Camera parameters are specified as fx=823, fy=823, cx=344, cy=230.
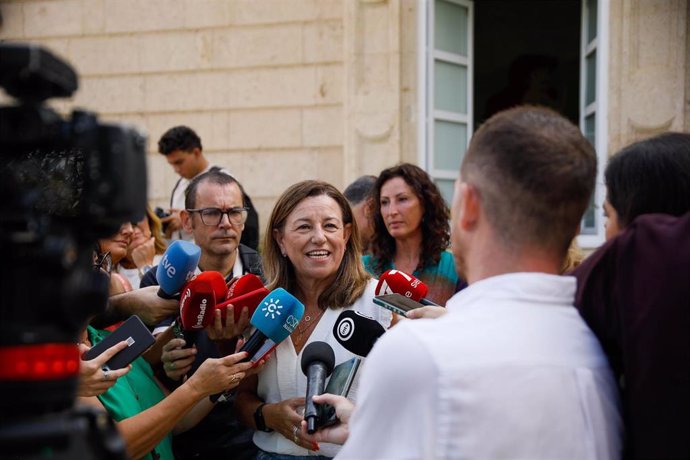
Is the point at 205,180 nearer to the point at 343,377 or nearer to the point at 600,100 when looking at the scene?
the point at 343,377

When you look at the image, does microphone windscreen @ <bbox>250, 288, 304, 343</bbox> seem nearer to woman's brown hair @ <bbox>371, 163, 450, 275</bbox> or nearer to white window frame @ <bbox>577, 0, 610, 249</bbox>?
woman's brown hair @ <bbox>371, 163, 450, 275</bbox>

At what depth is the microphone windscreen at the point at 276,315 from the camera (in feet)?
9.18

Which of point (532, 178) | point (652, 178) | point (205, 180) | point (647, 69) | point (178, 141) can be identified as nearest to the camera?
point (532, 178)

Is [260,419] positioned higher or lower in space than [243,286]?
lower

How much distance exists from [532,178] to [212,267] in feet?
8.51

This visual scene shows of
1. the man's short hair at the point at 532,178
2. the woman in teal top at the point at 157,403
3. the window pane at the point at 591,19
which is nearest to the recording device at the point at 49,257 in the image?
the man's short hair at the point at 532,178

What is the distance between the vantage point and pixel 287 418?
9.21 feet

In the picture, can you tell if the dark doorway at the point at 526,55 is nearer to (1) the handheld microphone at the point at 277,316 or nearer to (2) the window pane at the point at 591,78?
(2) the window pane at the point at 591,78

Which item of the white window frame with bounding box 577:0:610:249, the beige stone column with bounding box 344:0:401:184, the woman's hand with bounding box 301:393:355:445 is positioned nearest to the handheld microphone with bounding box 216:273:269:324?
the woman's hand with bounding box 301:393:355:445

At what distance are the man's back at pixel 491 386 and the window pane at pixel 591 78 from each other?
6177 millimetres

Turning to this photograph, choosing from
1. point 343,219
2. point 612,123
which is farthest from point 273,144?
point 343,219

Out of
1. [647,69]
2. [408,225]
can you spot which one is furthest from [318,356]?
[647,69]

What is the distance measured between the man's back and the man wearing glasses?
159 cm

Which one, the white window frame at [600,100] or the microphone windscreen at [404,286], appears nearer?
the microphone windscreen at [404,286]
